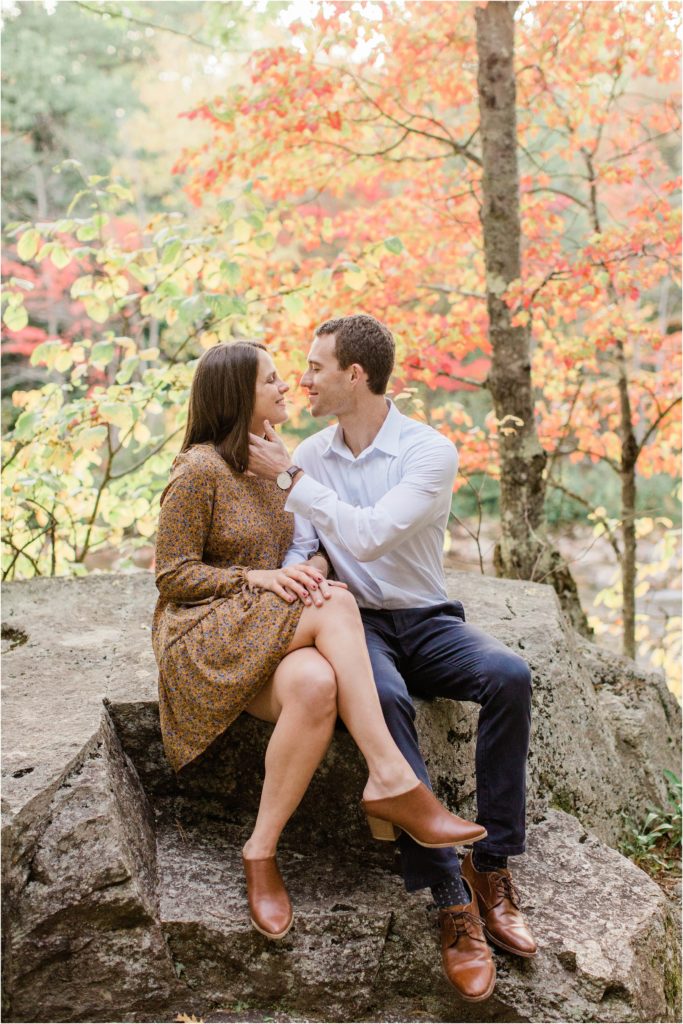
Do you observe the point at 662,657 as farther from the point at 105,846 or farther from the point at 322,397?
the point at 105,846

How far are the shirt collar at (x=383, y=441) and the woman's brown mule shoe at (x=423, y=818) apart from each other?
1208mm

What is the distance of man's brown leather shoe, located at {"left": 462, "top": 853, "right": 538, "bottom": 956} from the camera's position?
2412mm

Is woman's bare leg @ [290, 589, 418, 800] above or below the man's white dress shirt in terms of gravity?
below

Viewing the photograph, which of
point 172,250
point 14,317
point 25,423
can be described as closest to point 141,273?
point 172,250

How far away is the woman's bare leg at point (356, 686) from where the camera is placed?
2299 mm

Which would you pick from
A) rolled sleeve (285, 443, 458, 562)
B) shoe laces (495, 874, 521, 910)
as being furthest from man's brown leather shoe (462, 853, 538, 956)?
rolled sleeve (285, 443, 458, 562)

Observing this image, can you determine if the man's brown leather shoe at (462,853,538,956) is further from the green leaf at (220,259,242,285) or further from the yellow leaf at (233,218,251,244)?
the yellow leaf at (233,218,251,244)

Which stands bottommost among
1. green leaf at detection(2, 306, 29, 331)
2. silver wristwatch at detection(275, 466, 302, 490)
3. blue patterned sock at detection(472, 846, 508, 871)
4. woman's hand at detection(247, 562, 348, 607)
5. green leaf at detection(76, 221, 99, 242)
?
blue patterned sock at detection(472, 846, 508, 871)

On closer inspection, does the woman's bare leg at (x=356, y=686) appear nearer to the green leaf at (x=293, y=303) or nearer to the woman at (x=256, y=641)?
the woman at (x=256, y=641)

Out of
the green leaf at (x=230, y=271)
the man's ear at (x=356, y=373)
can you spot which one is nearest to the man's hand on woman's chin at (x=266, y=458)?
the man's ear at (x=356, y=373)

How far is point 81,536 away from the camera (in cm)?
571

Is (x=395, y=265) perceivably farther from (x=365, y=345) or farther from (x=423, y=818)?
(x=423, y=818)

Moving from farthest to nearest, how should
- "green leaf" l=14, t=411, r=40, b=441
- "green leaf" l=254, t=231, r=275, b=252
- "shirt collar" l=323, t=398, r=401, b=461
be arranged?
1. "green leaf" l=254, t=231, r=275, b=252
2. "green leaf" l=14, t=411, r=40, b=441
3. "shirt collar" l=323, t=398, r=401, b=461

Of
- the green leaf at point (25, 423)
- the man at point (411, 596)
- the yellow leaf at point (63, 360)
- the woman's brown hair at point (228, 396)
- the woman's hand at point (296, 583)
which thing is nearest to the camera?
the man at point (411, 596)
